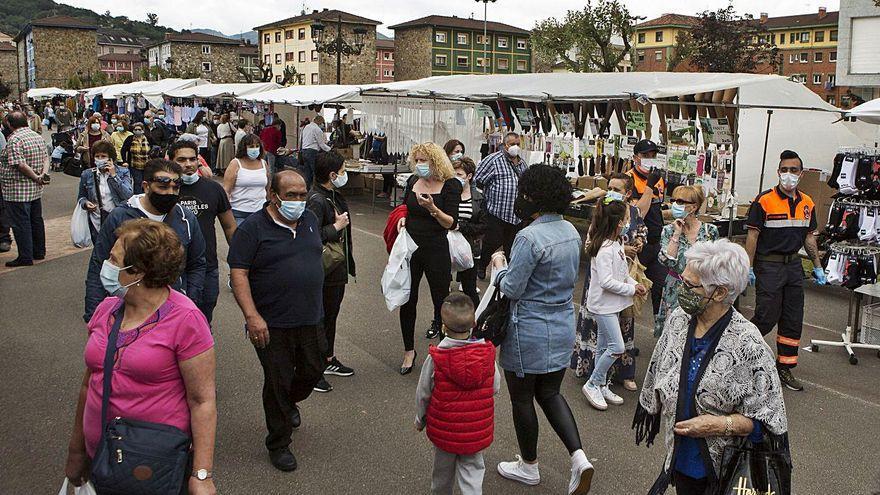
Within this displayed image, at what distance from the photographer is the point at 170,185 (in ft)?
14.8

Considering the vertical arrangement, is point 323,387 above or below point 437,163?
below

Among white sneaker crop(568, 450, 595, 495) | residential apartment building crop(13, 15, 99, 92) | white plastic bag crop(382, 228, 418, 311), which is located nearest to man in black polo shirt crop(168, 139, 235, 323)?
white plastic bag crop(382, 228, 418, 311)

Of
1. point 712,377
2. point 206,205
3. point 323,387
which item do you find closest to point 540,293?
point 712,377

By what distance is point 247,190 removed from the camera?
7.81 meters

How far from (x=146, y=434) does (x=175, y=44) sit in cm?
11234

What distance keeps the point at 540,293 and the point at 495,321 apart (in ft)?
0.89

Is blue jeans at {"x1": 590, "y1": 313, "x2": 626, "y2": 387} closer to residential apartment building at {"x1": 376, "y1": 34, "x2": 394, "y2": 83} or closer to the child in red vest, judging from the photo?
the child in red vest

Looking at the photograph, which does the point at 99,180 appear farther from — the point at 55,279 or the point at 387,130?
the point at 387,130

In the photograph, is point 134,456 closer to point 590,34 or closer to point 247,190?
point 247,190

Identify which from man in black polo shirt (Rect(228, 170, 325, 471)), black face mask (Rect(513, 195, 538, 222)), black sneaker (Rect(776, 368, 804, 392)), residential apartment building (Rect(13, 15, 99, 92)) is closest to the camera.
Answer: black face mask (Rect(513, 195, 538, 222))

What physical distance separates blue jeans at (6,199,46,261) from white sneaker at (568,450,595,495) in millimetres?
8277

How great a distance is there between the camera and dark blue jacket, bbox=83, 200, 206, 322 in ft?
13.9

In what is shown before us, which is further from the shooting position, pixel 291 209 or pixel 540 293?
pixel 291 209


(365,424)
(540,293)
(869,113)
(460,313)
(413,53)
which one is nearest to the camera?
(460,313)
